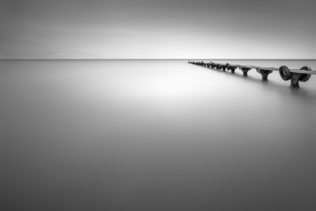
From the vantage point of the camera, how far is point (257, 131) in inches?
62.7

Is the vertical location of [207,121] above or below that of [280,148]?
above

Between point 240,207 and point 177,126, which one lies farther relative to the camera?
point 177,126

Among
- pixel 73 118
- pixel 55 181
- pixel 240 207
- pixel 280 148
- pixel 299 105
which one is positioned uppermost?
pixel 299 105

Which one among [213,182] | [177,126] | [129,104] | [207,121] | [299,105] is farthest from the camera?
[129,104]

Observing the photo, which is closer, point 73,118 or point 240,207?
point 240,207

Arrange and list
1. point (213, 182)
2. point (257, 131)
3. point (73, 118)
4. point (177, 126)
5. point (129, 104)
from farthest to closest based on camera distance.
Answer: point (129, 104) < point (73, 118) < point (177, 126) < point (257, 131) < point (213, 182)

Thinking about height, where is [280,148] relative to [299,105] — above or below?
below

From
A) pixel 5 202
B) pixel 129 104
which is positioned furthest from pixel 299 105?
pixel 5 202

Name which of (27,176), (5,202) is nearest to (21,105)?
(27,176)

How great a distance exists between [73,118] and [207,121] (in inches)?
40.0

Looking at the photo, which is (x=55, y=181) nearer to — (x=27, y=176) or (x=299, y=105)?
(x=27, y=176)

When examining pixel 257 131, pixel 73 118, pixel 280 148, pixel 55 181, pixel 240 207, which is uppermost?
pixel 73 118

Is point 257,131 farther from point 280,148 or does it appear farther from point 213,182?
point 213,182

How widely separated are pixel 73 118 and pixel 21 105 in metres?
0.94
